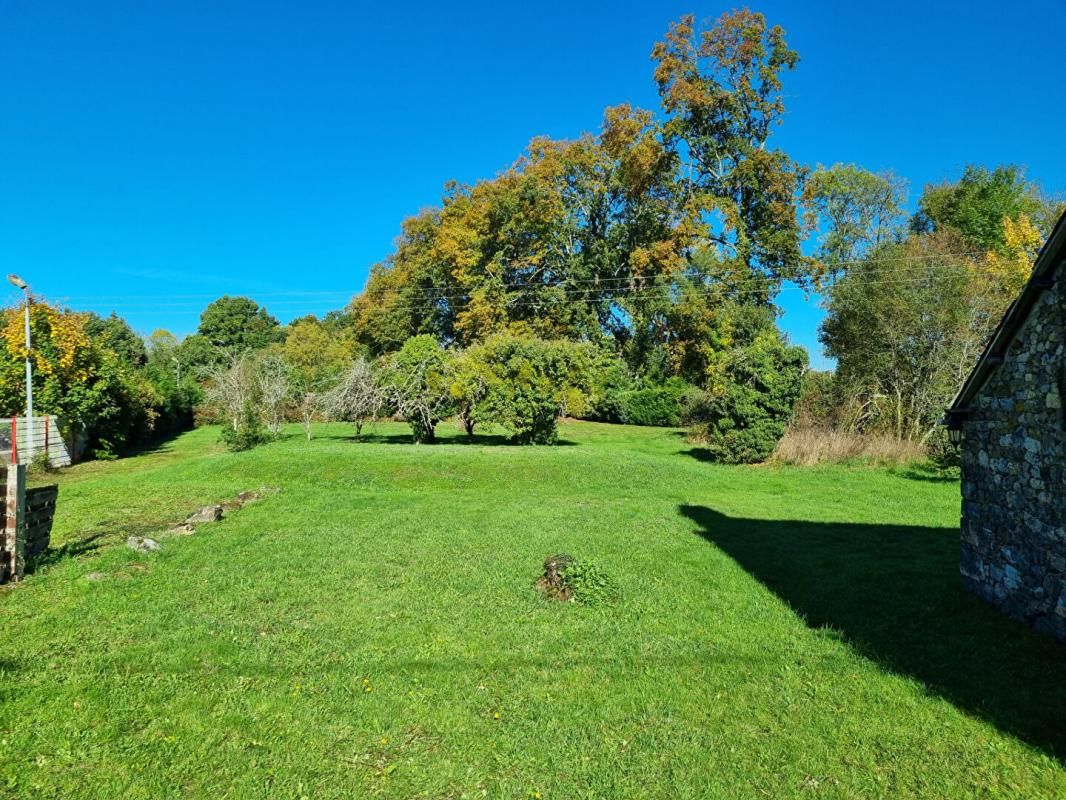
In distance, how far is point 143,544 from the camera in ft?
25.6

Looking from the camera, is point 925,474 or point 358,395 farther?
point 358,395

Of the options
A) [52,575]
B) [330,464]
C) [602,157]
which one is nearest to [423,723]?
[52,575]

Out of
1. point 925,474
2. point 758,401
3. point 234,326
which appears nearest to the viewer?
point 925,474

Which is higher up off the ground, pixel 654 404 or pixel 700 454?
pixel 654 404

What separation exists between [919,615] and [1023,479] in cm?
158

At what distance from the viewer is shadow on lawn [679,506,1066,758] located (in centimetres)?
435

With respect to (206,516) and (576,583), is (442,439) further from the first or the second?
(576,583)

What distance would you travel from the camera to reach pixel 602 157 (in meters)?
33.4

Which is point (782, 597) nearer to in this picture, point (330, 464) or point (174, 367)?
point (330, 464)

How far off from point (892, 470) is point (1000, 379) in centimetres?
1126

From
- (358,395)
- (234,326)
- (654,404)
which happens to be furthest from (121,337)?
(654,404)

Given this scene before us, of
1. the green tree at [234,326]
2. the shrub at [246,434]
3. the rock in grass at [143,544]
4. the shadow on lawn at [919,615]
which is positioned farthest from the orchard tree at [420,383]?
the green tree at [234,326]

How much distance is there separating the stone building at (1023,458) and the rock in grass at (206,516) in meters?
10.4

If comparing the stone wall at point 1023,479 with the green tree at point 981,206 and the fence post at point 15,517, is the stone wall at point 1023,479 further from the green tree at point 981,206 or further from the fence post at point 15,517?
the green tree at point 981,206
